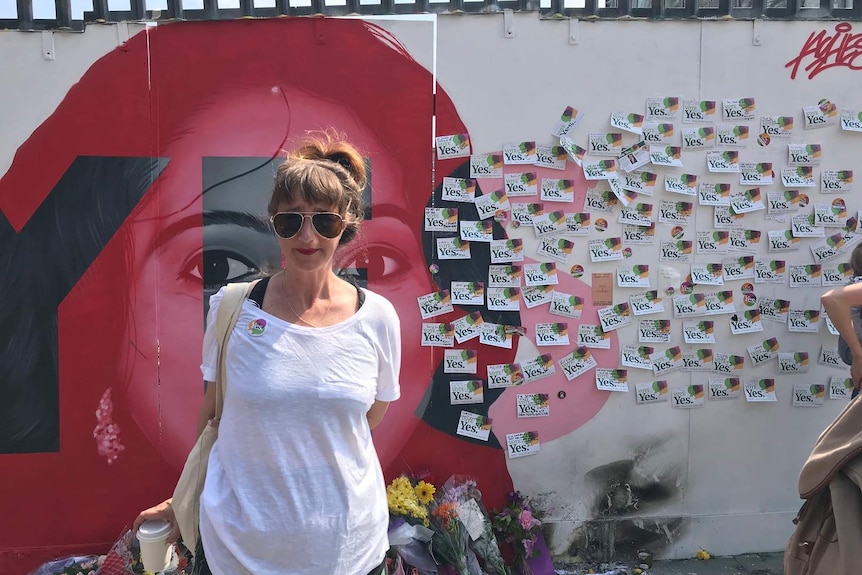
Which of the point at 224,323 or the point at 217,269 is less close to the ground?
the point at 224,323

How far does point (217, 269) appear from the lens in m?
3.31

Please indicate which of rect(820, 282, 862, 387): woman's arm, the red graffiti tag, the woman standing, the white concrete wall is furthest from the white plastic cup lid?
the red graffiti tag

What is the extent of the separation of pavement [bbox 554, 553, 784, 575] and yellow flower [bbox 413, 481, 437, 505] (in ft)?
2.84

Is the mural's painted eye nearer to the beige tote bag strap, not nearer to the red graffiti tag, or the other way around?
the beige tote bag strap

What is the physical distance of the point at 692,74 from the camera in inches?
135

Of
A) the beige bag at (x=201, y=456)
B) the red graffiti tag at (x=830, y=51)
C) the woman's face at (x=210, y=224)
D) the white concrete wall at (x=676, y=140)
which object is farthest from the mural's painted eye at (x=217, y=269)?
the red graffiti tag at (x=830, y=51)

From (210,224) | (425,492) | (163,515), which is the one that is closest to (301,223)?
(163,515)

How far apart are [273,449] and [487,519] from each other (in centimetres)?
203

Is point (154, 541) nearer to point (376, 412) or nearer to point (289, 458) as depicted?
point (289, 458)

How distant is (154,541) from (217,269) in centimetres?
174

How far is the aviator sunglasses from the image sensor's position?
5.55 feet

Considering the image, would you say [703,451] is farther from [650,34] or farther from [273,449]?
[273,449]

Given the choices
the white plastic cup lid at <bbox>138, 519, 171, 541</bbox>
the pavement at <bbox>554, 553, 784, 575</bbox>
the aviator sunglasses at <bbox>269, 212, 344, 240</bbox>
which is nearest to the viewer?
the aviator sunglasses at <bbox>269, 212, 344, 240</bbox>

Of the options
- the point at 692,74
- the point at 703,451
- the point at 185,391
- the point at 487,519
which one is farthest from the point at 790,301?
the point at 185,391
